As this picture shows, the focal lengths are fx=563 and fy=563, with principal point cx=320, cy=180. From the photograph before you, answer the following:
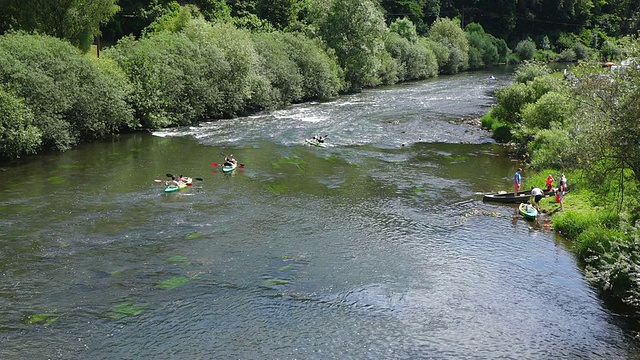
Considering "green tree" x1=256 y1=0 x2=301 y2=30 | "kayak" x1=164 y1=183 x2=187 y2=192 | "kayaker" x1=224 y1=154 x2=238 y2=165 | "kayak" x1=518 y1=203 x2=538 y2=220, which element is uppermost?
"green tree" x1=256 y1=0 x2=301 y2=30

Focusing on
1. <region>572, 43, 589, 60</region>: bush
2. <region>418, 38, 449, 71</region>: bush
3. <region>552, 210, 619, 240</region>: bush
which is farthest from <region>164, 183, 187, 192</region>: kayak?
<region>572, 43, 589, 60</region>: bush

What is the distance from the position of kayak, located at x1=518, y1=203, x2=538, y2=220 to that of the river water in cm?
55

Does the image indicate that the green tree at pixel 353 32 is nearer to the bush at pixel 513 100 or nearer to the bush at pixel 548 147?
the bush at pixel 513 100

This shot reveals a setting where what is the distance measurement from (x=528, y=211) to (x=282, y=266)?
15248mm

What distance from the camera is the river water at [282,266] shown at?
18.8 metres

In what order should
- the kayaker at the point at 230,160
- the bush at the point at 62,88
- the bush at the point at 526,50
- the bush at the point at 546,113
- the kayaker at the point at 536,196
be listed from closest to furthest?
the kayaker at the point at 536,196
the kayaker at the point at 230,160
the bush at the point at 62,88
the bush at the point at 546,113
the bush at the point at 526,50

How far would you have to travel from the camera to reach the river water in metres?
18.8

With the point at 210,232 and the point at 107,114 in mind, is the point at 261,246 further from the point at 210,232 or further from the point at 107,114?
the point at 107,114

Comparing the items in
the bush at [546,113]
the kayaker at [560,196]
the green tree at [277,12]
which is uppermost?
the green tree at [277,12]

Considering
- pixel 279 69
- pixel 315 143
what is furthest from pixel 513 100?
pixel 279 69

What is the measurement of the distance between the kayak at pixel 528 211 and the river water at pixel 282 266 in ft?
1.82

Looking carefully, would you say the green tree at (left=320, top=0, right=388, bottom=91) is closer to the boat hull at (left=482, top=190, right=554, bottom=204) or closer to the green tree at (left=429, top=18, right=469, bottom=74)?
the green tree at (left=429, top=18, right=469, bottom=74)

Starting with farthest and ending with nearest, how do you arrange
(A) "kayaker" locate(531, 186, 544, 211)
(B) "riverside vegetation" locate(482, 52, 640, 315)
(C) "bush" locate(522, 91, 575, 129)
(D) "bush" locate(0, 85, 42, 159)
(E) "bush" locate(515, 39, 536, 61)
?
1. (E) "bush" locate(515, 39, 536, 61)
2. (C) "bush" locate(522, 91, 575, 129)
3. (D) "bush" locate(0, 85, 42, 159)
4. (A) "kayaker" locate(531, 186, 544, 211)
5. (B) "riverside vegetation" locate(482, 52, 640, 315)

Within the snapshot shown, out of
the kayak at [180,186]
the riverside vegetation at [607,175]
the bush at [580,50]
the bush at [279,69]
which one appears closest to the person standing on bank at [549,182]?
the riverside vegetation at [607,175]
